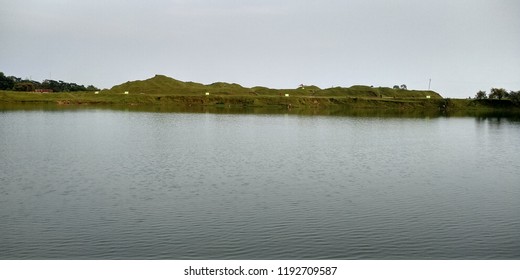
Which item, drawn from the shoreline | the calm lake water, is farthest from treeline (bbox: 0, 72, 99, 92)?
the calm lake water

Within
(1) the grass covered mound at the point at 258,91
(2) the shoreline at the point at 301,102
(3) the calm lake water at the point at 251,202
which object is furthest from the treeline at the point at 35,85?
(3) the calm lake water at the point at 251,202

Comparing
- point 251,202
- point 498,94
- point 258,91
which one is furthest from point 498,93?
point 251,202

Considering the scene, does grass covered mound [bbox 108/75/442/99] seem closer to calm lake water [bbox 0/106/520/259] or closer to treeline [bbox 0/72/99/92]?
treeline [bbox 0/72/99/92]

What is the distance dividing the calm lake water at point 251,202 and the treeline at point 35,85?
11752 cm

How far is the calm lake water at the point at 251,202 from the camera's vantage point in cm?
1598

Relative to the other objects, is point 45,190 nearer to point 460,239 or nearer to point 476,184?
point 460,239

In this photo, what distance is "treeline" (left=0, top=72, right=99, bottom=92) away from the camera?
14700 centimetres

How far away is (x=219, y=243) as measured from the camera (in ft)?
52.7

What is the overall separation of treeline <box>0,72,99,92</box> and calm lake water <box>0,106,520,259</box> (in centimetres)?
11752

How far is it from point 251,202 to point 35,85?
160204mm

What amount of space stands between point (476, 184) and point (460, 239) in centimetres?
1103

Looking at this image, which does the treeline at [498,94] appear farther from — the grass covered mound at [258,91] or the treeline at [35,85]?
the treeline at [35,85]

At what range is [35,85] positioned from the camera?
542 feet

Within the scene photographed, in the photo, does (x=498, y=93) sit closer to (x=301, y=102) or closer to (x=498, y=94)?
(x=498, y=94)
